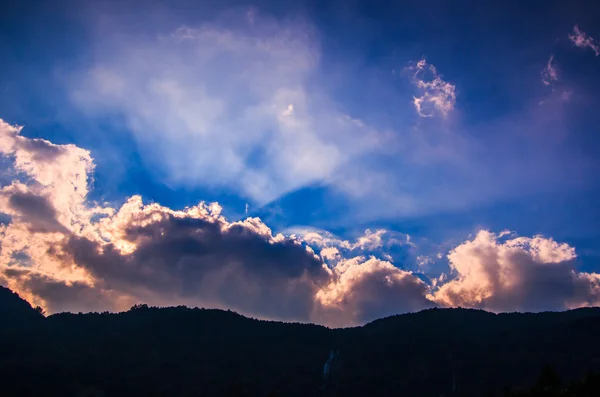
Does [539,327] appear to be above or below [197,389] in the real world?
above

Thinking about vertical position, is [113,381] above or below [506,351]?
below

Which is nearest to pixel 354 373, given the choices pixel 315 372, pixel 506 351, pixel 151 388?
pixel 315 372

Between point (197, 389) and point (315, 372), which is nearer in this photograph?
point (197, 389)

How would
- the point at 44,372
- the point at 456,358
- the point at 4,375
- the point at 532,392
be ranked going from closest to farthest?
1. the point at 532,392
2. the point at 4,375
3. the point at 44,372
4. the point at 456,358

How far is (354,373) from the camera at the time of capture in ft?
578

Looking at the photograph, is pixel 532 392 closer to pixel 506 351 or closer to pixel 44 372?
pixel 506 351

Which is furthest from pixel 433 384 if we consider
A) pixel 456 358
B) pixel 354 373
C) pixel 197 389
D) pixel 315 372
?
pixel 197 389

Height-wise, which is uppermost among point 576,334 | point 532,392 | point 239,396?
point 576,334

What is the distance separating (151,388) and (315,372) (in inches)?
2763

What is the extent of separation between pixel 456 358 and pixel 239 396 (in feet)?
299

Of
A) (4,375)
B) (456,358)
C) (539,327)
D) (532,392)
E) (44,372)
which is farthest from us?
(539,327)

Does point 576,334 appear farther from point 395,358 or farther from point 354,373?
point 354,373

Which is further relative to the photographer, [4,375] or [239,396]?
[239,396]

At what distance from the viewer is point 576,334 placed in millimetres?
163125
